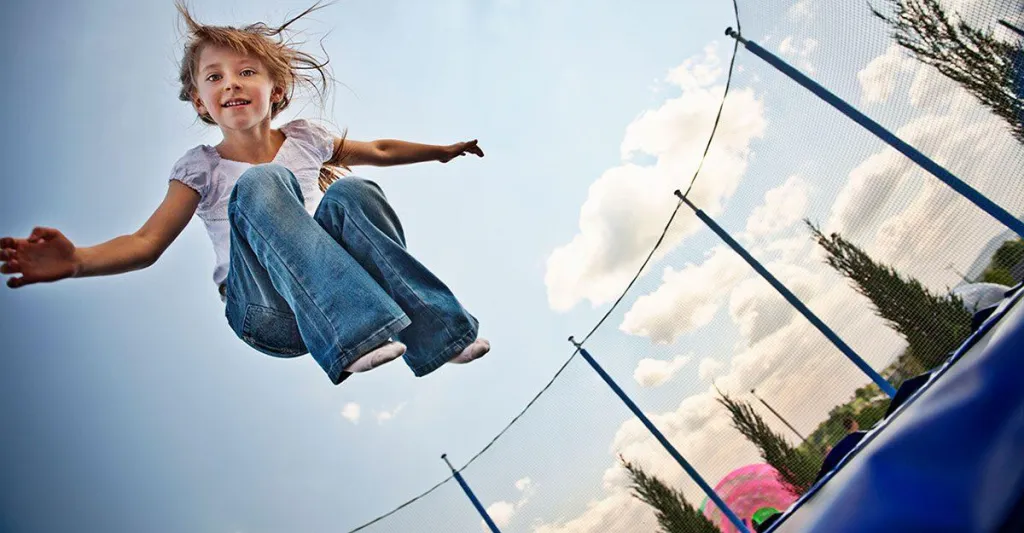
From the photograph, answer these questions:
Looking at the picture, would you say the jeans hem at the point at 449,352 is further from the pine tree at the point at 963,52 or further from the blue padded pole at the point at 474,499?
the blue padded pole at the point at 474,499

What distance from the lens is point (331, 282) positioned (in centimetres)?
169

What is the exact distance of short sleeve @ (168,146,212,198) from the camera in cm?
206

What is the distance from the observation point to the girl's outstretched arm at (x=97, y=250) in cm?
153

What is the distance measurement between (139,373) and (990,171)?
6.55 metres

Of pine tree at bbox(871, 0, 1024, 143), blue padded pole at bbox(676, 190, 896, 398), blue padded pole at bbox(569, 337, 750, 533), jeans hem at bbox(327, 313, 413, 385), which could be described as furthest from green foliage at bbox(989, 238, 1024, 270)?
jeans hem at bbox(327, 313, 413, 385)

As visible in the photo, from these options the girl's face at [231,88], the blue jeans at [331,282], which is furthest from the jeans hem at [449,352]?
the girl's face at [231,88]

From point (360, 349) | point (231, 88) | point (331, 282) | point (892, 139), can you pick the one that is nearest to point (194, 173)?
point (231, 88)

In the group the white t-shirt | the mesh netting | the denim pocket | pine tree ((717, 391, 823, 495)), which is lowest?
pine tree ((717, 391, 823, 495))

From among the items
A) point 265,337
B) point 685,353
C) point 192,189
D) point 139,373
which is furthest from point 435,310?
point 139,373

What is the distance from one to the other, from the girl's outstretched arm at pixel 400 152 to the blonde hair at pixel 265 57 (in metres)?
0.07

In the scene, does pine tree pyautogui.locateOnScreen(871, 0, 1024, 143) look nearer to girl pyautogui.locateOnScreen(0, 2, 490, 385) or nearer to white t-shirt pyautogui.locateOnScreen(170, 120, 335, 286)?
girl pyautogui.locateOnScreen(0, 2, 490, 385)

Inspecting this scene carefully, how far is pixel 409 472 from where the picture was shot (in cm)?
530

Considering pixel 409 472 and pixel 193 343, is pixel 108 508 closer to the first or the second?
pixel 193 343

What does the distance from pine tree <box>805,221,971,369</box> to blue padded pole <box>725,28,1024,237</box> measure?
513 mm
